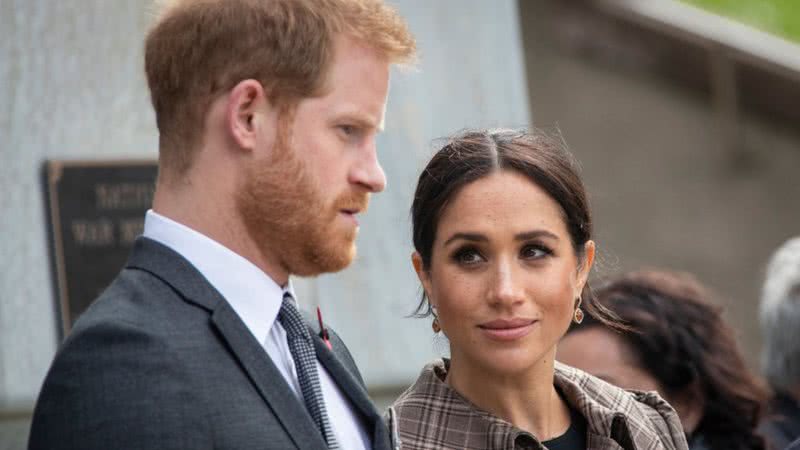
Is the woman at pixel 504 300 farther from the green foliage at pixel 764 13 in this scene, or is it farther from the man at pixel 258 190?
the green foliage at pixel 764 13

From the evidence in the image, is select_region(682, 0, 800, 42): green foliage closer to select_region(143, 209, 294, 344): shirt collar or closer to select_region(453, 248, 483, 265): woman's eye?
select_region(453, 248, 483, 265): woman's eye

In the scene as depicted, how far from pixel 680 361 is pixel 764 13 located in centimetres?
654

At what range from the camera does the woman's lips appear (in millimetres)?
3160

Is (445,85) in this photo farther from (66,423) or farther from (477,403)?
(66,423)

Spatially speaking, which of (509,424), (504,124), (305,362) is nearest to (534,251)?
(509,424)

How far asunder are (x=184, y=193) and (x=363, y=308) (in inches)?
93.1

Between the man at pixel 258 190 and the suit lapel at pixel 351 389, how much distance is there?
1.2 inches

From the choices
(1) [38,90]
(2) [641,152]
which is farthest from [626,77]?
(1) [38,90]

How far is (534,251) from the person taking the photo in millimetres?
3254

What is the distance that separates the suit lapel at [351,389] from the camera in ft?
9.52

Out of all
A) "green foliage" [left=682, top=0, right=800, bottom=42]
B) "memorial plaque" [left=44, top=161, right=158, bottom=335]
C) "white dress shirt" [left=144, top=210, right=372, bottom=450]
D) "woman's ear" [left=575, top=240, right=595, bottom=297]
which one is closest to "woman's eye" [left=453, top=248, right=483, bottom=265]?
"woman's ear" [left=575, top=240, right=595, bottom=297]

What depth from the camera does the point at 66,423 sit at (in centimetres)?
242

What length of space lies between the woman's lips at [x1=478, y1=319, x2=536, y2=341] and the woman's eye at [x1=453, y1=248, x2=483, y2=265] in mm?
152

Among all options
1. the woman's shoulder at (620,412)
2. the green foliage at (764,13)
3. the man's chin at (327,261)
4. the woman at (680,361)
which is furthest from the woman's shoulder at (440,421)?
the green foliage at (764,13)
